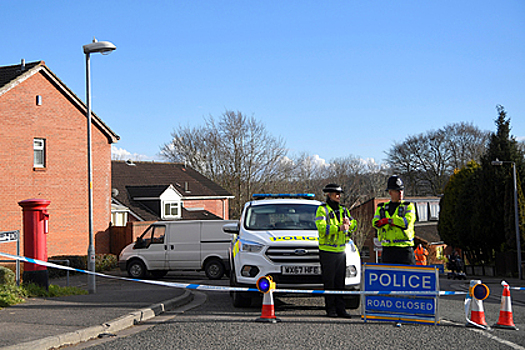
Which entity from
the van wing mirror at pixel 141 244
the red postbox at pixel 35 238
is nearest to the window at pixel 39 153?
the van wing mirror at pixel 141 244

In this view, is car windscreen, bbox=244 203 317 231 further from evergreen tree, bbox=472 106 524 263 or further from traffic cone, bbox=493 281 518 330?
evergreen tree, bbox=472 106 524 263

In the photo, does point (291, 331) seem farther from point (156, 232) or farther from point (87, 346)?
point (156, 232)

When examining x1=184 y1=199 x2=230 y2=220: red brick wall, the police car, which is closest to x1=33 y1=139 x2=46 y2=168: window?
x1=184 y1=199 x2=230 y2=220: red brick wall

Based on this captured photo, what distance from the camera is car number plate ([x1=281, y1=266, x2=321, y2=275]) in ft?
30.1

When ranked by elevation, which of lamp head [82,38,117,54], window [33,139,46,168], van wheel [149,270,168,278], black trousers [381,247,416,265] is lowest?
van wheel [149,270,168,278]

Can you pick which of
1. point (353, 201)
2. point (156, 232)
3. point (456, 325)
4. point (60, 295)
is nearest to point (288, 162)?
point (353, 201)

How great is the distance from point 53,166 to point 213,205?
Result: 19.8m

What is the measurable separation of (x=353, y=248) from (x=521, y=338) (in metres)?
3.18

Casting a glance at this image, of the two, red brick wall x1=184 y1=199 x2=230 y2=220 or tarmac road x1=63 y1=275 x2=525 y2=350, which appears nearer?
tarmac road x1=63 y1=275 x2=525 y2=350

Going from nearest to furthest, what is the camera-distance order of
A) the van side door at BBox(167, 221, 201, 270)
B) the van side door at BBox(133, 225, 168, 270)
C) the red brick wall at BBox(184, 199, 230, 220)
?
1. the van side door at BBox(167, 221, 201, 270)
2. the van side door at BBox(133, 225, 168, 270)
3. the red brick wall at BBox(184, 199, 230, 220)

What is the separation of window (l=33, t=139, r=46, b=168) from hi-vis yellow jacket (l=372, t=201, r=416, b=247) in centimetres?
2219

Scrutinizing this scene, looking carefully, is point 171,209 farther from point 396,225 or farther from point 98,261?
point 396,225

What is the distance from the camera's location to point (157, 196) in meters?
38.3

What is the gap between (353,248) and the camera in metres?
9.66
